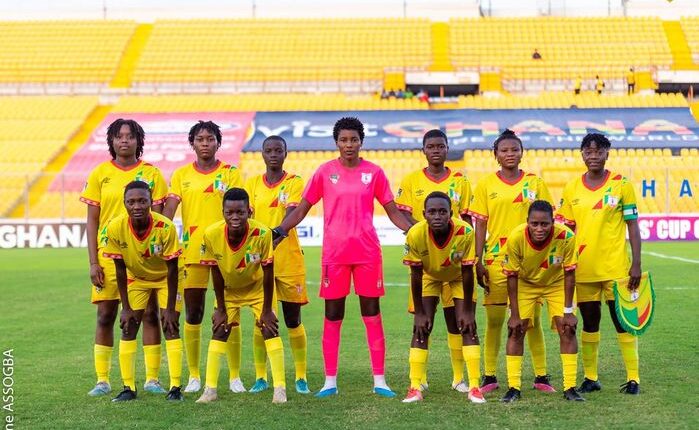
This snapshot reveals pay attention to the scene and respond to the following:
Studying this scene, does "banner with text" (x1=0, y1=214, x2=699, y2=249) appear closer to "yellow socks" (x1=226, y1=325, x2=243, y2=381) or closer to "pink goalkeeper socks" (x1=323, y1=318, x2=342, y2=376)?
"yellow socks" (x1=226, y1=325, x2=243, y2=381)

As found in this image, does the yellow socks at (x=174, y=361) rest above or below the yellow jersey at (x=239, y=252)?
below

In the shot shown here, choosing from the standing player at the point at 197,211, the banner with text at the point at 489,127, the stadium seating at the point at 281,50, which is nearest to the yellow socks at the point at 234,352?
the standing player at the point at 197,211

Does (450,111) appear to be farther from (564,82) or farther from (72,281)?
(72,281)

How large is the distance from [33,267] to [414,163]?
1411 cm

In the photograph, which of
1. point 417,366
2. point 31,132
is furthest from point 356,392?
point 31,132

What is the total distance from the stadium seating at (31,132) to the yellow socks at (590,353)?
22.8 m

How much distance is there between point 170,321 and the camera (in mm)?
7191

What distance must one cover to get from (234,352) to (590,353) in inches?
99.9

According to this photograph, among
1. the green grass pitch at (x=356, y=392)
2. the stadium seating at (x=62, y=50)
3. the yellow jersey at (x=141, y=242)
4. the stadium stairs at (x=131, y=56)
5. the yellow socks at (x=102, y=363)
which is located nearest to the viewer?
the green grass pitch at (x=356, y=392)

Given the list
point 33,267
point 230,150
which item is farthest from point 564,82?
point 33,267

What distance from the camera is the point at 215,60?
4222 cm

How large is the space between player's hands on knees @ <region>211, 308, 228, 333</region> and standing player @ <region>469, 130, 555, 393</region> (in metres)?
1.79

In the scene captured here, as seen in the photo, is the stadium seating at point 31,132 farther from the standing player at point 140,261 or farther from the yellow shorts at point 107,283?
the standing player at point 140,261

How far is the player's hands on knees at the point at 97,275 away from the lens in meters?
7.30
